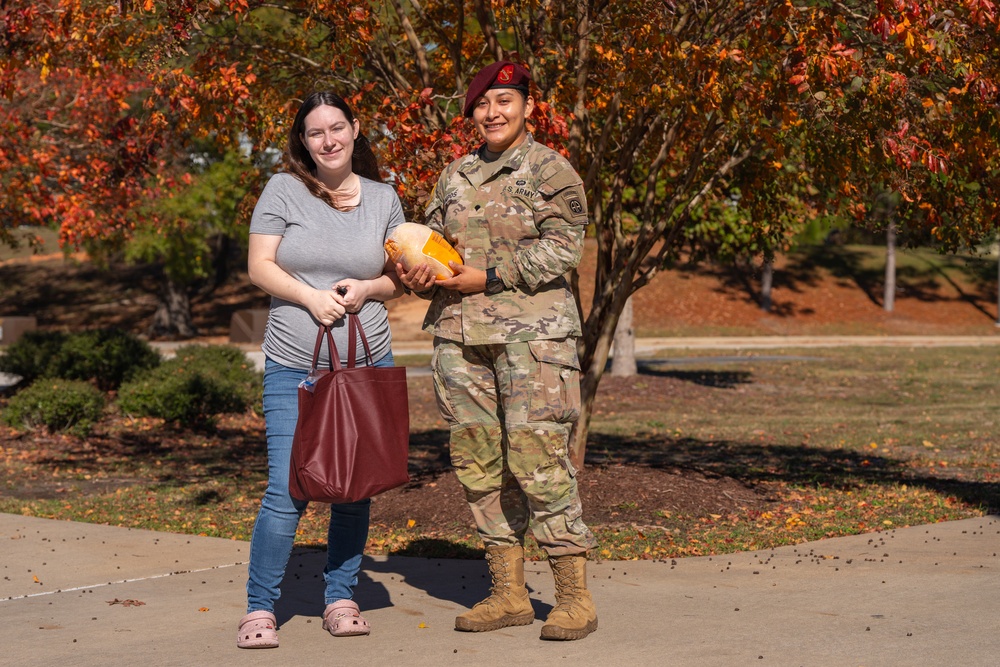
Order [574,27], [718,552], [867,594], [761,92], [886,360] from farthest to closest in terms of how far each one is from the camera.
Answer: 1. [886,360]
2. [574,27]
3. [761,92]
4. [718,552]
5. [867,594]

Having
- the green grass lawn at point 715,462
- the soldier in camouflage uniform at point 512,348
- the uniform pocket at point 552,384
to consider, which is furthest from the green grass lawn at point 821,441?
the uniform pocket at point 552,384

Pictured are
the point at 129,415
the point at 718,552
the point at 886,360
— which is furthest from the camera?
the point at 886,360

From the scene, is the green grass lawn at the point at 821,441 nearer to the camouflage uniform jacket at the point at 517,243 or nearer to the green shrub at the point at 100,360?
the camouflage uniform jacket at the point at 517,243

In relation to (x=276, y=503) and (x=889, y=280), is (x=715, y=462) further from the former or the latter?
(x=889, y=280)

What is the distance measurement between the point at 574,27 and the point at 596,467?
10.6 ft

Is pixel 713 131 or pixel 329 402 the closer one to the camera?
pixel 329 402

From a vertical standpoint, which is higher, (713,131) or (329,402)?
(713,131)

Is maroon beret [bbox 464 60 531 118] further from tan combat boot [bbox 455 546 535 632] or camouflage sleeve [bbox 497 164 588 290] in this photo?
tan combat boot [bbox 455 546 535 632]

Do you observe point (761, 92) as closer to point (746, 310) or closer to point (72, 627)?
point (72, 627)

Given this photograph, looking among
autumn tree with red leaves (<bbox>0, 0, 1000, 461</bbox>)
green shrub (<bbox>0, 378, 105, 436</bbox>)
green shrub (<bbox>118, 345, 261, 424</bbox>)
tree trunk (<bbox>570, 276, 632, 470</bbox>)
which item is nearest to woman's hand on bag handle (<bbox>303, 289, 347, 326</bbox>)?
autumn tree with red leaves (<bbox>0, 0, 1000, 461</bbox>)

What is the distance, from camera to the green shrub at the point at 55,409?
1251 centimetres

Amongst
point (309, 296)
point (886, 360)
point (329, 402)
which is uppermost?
point (309, 296)

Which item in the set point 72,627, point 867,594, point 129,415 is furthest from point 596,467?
point 129,415

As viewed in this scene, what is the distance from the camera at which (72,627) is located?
16.0ft
